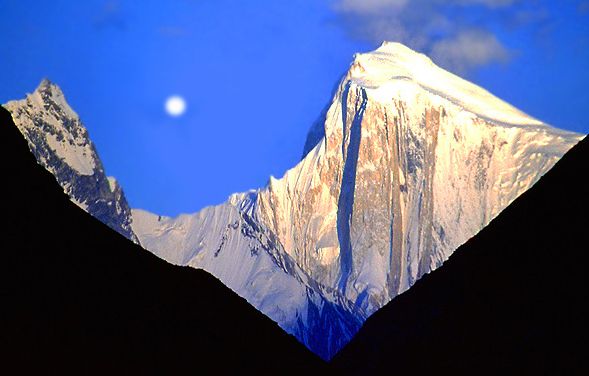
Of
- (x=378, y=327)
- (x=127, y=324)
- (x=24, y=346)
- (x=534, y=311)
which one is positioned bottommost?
(x=24, y=346)

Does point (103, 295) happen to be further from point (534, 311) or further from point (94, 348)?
point (534, 311)

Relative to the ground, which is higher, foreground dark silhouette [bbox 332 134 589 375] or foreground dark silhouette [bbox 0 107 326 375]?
foreground dark silhouette [bbox 332 134 589 375]

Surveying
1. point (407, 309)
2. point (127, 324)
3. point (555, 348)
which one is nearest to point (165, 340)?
point (127, 324)

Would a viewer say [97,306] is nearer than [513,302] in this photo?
Yes

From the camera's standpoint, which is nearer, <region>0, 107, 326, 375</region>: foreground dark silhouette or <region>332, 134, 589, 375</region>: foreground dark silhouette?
<region>0, 107, 326, 375</region>: foreground dark silhouette

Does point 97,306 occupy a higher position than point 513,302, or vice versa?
point 513,302
